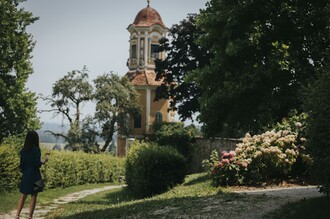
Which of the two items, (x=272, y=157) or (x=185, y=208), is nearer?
(x=185, y=208)

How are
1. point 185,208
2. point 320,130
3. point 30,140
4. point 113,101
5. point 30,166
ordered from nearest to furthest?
point 320,130 → point 30,140 → point 30,166 → point 185,208 → point 113,101

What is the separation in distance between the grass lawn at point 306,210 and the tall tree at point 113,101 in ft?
120

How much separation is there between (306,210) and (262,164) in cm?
515

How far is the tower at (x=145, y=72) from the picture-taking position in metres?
Result: 51.2

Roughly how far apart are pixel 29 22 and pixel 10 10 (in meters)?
1.60

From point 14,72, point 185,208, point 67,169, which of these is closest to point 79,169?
point 67,169

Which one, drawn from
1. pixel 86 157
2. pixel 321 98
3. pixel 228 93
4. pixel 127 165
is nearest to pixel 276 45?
pixel 228 93

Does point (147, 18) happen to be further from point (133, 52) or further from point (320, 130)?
point (320, 130)

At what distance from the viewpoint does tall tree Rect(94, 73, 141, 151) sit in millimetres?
44656

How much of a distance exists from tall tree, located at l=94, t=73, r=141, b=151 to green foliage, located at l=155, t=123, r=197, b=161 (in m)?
6.25

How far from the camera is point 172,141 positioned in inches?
1497

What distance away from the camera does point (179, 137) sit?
37.6m

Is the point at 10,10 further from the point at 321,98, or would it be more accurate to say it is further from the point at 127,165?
the point at 321,98

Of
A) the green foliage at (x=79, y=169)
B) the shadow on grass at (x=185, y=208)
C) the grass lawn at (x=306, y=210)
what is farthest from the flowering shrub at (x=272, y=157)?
the green foliage at (x=79, y=169)
